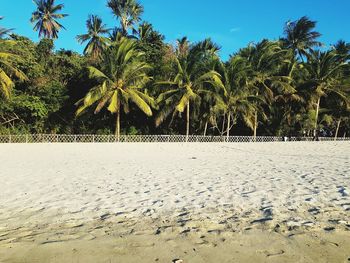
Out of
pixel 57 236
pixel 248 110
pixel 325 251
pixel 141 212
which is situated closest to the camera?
pixel 325 251

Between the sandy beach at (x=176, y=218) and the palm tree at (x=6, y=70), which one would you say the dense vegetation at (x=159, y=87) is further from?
the sandy beach at (x=176, y=218)

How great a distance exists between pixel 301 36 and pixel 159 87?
2192 centimetres

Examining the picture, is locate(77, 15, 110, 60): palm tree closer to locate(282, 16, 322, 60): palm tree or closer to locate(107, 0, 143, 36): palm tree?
locate(107, 0, 143, 36): palm tree

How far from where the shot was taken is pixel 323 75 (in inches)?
1326

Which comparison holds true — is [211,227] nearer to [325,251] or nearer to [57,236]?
[325,251]

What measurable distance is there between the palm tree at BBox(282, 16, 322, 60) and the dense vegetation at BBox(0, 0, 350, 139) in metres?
2.73

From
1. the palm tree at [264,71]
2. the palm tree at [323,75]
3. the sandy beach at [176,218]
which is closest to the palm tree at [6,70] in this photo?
the sandy beach at [176,218]

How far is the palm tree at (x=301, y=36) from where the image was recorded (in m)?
39.8

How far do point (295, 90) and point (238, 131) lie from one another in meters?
7.77

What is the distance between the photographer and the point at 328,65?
33375 millimetres

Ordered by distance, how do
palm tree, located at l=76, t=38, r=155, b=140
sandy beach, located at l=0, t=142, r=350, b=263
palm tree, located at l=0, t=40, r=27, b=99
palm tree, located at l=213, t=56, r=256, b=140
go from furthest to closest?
palm tree, located at l=213, t=56, r=256, b=140, palm tree, located at l=76, t=38, r=155, b=140, palm tree, located at l=0, t=40, r=27, b=99, sandy beach, located at l=0, t=142, r=350, b=263

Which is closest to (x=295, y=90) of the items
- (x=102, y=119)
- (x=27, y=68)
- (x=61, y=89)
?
(x=102, y=119)

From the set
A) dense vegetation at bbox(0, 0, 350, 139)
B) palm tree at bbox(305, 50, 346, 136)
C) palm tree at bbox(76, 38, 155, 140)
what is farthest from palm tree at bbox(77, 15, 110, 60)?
palm tree at bbox(305, 50, 346, 136)

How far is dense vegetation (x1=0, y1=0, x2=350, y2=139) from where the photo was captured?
1043 inches
